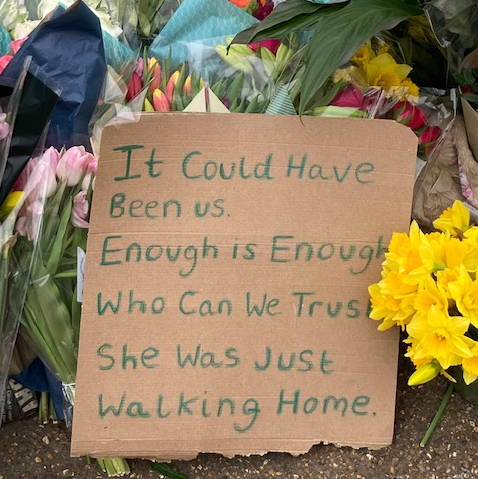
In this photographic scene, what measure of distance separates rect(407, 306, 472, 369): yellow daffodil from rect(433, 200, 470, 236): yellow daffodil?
19 centimetres

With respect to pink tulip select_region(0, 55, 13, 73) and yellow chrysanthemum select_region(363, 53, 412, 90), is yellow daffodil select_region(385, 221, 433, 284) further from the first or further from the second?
pink tulip select_region(0, 55, 13, 73)

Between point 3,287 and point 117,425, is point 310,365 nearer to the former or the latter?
point 117,425

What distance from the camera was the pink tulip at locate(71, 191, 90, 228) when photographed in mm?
1256

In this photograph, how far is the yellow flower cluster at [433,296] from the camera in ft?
3.59

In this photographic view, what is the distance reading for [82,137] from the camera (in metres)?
1.30

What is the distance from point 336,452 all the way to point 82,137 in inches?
27.4

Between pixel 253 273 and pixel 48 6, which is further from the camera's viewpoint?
pixel 48 6

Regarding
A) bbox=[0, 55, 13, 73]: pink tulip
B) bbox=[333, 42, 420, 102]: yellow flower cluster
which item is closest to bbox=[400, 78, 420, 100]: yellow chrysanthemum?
bbox=[333, 42, 420, 102]: yellow flower cluster

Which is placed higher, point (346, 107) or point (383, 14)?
point (383, 14)

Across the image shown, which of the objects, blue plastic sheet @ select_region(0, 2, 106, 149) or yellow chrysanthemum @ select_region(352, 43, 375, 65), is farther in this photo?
yellow chrysanthemum @ select_region(352, 43, 375, 65)

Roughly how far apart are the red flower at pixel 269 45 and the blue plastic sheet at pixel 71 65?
272 millimetres

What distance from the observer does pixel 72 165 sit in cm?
122

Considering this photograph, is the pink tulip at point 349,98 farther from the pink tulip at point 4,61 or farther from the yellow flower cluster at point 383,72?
the pink tulip at point 4,61

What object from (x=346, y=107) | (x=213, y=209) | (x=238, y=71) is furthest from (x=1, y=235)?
(x=346, y=107)
